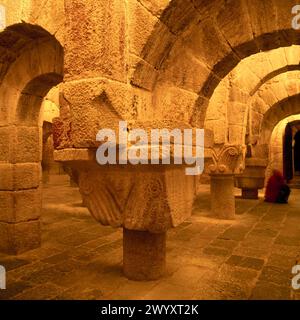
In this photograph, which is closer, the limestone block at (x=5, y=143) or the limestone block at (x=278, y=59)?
the limestone block at (x=5, y=143)

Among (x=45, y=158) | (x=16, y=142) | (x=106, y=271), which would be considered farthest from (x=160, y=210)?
(x=45, y=158)

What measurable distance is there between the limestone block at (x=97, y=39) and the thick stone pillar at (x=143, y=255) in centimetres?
130

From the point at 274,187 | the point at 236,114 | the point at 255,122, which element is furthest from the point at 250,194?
the point at 236,114

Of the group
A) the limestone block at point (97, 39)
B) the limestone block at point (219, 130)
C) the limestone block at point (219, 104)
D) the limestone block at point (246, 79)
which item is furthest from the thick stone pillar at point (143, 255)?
the limestone block at point (246, 79)

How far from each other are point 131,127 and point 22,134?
6.49ft

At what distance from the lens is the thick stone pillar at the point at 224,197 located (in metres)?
5.08

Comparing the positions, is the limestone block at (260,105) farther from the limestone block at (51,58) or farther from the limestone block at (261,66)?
the limestone block at (51,58)

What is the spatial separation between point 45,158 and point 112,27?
9671 millimetres

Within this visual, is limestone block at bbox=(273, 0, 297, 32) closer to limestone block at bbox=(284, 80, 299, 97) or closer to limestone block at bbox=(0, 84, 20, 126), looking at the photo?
limestone block at bbox=(0, 84, 20, 126)

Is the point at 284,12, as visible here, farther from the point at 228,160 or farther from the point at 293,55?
the point at 293,55
